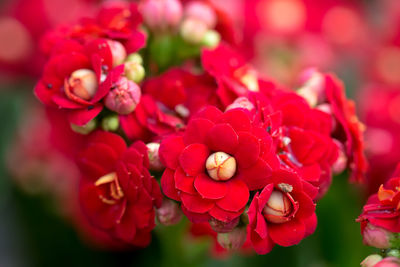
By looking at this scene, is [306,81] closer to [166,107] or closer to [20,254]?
[166,107]

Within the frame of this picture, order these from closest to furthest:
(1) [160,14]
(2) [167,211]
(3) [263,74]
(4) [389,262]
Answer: (4) [389,262] → (2) [167,211] → (1) [160,14] → (3) [263,74]

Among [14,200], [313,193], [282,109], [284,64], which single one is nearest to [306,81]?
[282,109]

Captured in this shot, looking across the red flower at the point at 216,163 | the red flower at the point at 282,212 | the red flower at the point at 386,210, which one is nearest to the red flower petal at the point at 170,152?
the red flower at the point at 216,163

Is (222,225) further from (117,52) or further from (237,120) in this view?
(117,52)

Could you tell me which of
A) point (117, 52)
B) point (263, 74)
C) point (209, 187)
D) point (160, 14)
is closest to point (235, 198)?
point (209, 187)

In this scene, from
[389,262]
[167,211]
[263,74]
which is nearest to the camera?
[389,262]

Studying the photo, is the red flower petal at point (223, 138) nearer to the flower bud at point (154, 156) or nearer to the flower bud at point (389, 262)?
the flower bud at point (154, 156)
